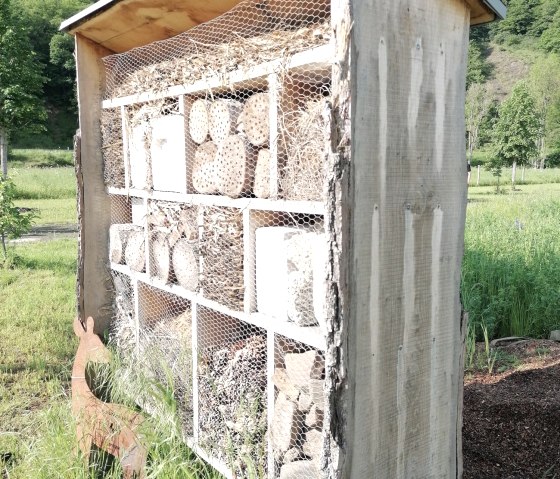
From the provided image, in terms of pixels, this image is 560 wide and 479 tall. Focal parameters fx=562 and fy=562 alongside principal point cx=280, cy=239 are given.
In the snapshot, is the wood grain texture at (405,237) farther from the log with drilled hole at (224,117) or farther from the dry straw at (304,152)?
the log with drilled hole at (224,117)

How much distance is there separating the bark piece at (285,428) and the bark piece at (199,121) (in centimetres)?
153

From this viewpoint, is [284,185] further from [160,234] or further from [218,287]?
[160,234]

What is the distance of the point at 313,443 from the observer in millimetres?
2641

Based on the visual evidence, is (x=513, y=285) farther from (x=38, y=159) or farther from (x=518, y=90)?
(x=38, y=159)

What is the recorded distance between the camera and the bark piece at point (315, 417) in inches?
103

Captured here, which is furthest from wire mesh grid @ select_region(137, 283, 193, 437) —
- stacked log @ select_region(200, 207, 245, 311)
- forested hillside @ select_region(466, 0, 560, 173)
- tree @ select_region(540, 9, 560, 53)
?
tree @ select_region(540, 9, 560, 53)

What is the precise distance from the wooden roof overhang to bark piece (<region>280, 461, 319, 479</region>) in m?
2.22

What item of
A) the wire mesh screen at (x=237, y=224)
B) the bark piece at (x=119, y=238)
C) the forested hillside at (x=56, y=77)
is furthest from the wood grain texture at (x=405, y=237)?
the forested hillside at (x=56, y=77)

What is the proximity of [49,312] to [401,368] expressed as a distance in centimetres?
478

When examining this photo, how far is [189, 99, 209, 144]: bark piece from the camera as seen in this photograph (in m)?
3.21

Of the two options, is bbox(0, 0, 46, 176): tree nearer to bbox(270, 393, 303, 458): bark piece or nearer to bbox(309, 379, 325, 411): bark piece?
bbox(270, 393, 303, 458): bark piece

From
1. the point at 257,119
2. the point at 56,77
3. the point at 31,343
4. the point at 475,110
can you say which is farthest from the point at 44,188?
the point at 56,77

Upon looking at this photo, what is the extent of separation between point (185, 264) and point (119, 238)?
3.55 feet

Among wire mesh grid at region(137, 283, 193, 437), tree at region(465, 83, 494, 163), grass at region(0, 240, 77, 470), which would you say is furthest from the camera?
tree at region(465, 83, 494, 163)
